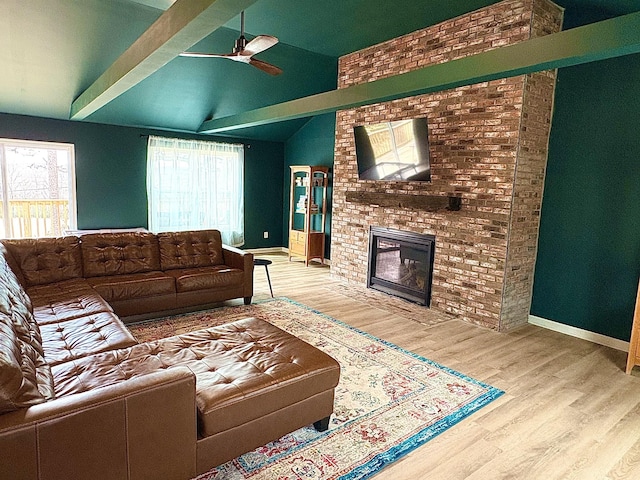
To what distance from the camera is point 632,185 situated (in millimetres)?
3586

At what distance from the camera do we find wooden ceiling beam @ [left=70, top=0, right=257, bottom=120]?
2155 millimetres

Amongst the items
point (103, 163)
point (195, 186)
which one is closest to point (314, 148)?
point (195, 186)

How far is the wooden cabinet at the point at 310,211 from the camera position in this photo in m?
6.91

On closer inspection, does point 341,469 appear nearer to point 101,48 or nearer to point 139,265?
point 139,265

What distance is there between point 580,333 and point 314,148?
5100 millimetres

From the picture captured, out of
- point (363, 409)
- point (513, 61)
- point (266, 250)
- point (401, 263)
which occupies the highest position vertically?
point (513, 61)

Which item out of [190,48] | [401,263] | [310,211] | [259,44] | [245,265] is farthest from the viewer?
[310,211]

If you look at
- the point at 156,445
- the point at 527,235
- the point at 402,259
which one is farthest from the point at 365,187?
the point at 156,445

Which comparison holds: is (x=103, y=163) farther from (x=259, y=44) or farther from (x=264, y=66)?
(x=259, y=44)

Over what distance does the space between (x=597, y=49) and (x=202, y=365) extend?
287 centimetres

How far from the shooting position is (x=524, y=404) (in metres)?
2.69

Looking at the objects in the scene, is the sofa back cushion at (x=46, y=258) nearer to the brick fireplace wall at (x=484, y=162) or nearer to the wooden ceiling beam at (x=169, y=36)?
the wooden ceiling beam at (x=169, y=36)

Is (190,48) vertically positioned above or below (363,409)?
above

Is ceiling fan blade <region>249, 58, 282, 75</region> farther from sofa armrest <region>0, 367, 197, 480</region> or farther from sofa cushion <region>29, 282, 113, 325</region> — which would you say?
sofa armrest <region>0, 367, 197, 480</region>
